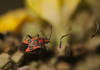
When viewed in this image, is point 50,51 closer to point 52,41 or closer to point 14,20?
point 52,41

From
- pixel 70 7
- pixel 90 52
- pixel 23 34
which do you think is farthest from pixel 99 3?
pixel 23 34

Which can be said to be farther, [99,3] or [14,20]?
[14,20]

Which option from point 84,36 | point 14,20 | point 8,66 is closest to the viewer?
point 8,66
